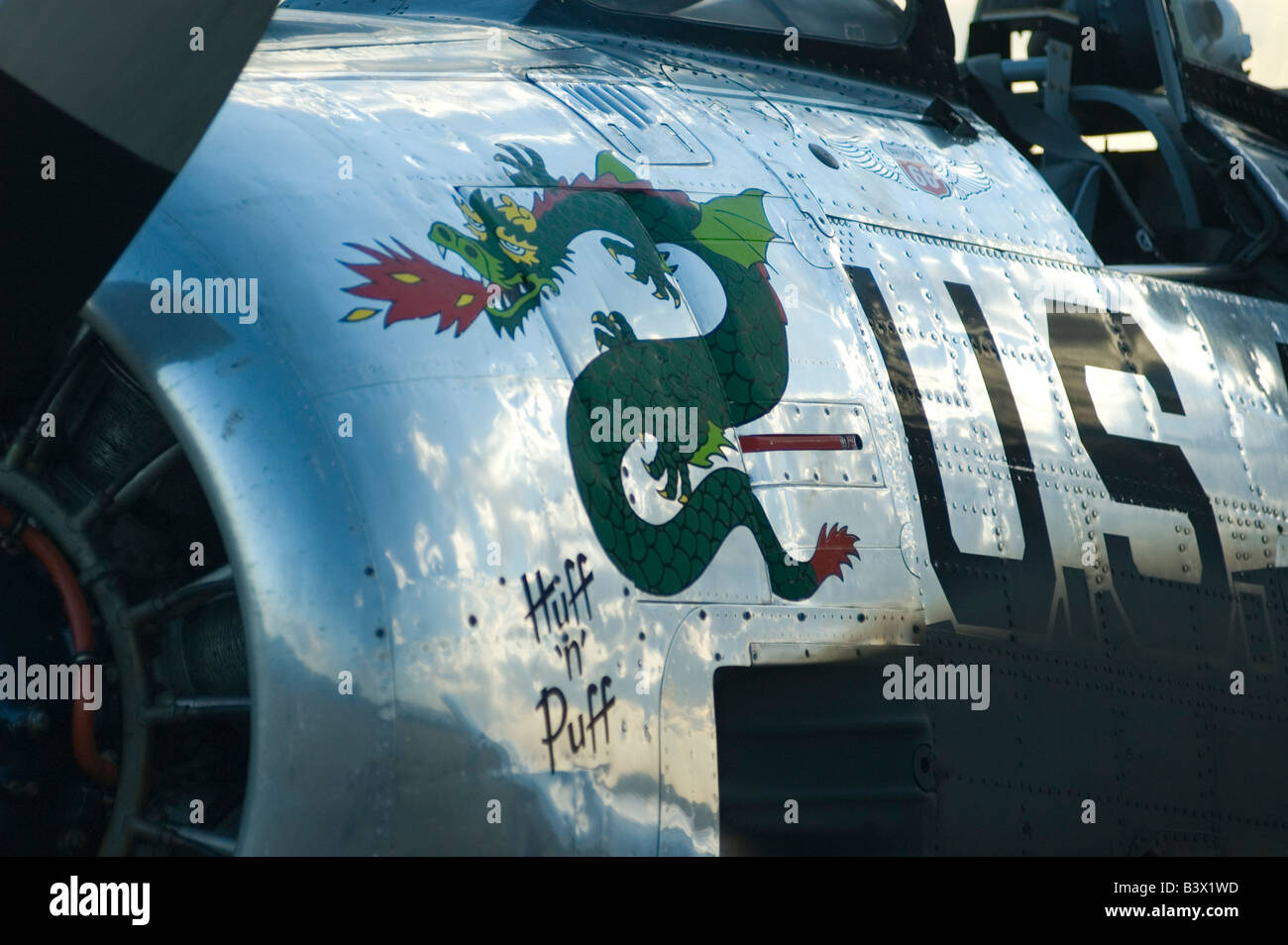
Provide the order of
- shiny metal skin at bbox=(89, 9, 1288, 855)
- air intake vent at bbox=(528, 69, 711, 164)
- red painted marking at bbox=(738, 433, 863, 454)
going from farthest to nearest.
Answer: air intake vent at bbox=(528, 69, 711, 164), red painted marking at bbox=(738, 433, 863, 454), shiny metal skin at bbox=(89, 9, 1288, 855)

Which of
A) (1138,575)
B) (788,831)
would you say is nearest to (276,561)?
(788,831)

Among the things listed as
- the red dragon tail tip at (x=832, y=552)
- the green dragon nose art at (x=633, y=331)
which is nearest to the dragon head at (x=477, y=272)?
the green dragon nose art at (x=633, y=331)

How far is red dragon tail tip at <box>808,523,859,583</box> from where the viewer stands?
171 inches

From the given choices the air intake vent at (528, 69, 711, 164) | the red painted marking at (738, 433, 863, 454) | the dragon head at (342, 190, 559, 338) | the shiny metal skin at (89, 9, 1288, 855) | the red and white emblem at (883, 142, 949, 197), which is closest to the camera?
the shiny metal skin at (89, 9, 1288, 855)

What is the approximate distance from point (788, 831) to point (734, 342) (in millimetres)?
1296

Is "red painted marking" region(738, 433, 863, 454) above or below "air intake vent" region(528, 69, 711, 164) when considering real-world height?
below

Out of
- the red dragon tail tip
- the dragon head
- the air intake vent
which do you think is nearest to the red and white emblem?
the air intake vent

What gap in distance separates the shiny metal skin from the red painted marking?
0.06 feet

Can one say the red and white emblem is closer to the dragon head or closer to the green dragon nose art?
the green dragon nose art

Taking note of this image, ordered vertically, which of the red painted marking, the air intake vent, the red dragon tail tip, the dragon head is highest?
the air intake vent

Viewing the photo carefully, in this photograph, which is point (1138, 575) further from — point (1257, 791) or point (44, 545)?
point (44, 545)

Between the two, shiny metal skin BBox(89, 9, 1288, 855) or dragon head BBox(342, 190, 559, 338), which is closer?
shiny metal skin BBox(89, 9, 1288, 855)

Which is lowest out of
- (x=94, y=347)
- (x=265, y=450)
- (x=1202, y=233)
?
(x=265, y=450)

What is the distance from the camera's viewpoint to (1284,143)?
792cm
